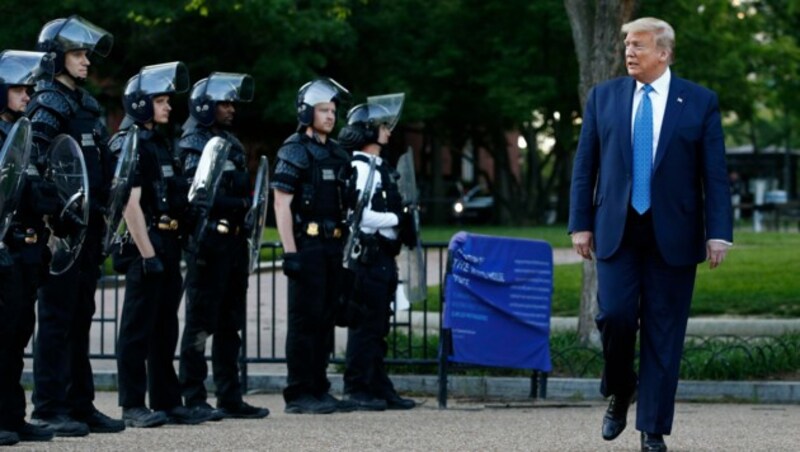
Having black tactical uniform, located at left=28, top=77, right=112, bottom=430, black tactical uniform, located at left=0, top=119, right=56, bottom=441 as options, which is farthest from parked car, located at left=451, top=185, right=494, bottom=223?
black tactical uniform, located at left=0, top=119, right=56, bottom=441

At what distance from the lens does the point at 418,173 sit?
6172cm

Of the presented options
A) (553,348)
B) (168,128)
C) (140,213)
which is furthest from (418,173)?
(140,213)

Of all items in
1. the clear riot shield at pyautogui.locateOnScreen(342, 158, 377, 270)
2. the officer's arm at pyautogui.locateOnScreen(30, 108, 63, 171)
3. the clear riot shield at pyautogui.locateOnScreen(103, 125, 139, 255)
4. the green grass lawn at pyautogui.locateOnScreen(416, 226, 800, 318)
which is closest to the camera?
the officer's arm at pyautogui.locateOnScreen(30, 108, 63, 171)

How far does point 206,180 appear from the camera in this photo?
448 inches

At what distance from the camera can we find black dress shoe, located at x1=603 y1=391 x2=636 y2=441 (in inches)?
365

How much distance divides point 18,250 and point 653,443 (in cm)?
305

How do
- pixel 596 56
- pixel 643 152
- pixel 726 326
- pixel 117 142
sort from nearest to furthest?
pixel 643 152 < pixel 117 142 < pixel 596 56 < pixel 726 326

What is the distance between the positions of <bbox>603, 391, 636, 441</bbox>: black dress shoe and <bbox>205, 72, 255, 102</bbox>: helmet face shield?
342cm

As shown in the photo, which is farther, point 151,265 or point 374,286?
point 374,286

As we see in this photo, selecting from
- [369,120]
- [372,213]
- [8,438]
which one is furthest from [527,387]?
[8,438]

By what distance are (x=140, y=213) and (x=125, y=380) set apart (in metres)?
1.01

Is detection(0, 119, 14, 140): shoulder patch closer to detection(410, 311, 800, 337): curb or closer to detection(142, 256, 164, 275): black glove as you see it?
detection(142, 256, 164, 275): black glove

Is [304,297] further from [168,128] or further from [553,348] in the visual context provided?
[168,128]

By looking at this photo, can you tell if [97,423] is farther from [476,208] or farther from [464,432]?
[476,208]
